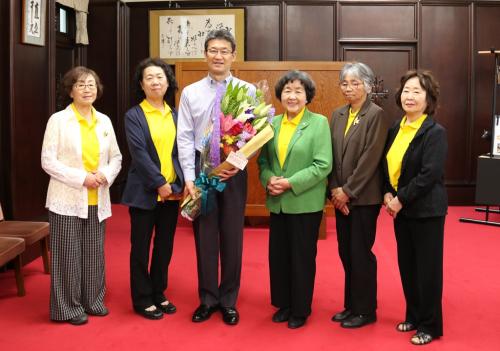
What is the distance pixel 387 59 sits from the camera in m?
7.27

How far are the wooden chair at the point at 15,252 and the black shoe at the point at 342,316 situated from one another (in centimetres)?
191

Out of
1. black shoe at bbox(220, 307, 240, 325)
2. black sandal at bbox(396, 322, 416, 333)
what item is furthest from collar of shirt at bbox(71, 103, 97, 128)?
black sandal at bbox(396, 322, 416, 333)

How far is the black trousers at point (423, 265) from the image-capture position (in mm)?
2961

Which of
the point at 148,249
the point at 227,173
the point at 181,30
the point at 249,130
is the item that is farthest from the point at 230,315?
the point at 181,30

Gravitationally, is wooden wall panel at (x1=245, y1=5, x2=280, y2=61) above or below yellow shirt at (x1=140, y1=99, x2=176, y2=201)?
above

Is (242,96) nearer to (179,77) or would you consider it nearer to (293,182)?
(293,182)

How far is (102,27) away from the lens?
729cm

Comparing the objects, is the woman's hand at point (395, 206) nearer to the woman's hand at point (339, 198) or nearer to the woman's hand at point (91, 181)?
the woman's hand at point (339, 198)

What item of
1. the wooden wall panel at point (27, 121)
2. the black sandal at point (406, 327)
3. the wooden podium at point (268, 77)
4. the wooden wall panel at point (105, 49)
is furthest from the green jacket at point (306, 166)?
the wooden wall panel at point (105, 49)

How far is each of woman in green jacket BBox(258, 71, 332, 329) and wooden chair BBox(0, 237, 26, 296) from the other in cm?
156

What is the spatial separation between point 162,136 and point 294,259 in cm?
96

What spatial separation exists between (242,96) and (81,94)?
0.86 metres

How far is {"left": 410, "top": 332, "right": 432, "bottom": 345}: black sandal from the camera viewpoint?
9.87ft

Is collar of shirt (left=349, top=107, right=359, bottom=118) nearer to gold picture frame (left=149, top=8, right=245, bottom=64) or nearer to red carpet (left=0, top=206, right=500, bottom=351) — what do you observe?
red carpet (left=0, top=206, right=500, bottom=351)
